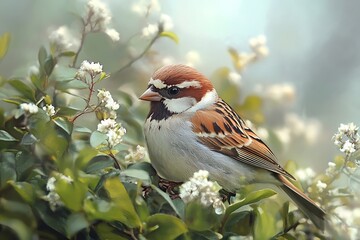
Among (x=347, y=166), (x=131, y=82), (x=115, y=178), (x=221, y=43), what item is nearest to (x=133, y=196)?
(x=115, y=178)

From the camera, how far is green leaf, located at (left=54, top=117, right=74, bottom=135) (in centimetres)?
79

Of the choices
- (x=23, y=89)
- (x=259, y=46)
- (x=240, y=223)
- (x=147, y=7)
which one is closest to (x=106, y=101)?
(x=23, y=89)

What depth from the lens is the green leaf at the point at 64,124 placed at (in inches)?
31.2

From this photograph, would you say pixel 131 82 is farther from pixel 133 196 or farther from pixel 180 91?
pixel 133 196

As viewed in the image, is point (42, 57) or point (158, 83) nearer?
point (42, 57)

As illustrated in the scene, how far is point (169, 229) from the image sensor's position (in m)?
0.73

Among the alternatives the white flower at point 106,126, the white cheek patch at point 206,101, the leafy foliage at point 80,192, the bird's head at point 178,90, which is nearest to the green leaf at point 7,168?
the leafy foliage at point 80,192

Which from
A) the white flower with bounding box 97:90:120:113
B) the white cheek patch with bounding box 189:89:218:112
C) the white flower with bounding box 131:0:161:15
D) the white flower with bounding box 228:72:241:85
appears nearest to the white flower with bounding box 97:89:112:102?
the white flower with bounding box 97:90:120:113

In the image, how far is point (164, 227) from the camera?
0.73 metres

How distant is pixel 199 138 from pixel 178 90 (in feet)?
0.27

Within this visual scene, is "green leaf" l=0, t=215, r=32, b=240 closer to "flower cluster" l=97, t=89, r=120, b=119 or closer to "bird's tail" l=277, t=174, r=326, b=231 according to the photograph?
"flower cluster" l=97, t=89, r=120, b=119

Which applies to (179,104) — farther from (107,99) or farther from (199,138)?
(107,99)

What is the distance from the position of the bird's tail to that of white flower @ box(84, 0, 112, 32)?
14.3 inches

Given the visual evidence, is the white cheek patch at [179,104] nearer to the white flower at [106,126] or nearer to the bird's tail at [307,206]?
the bird's tail at [307,206]
